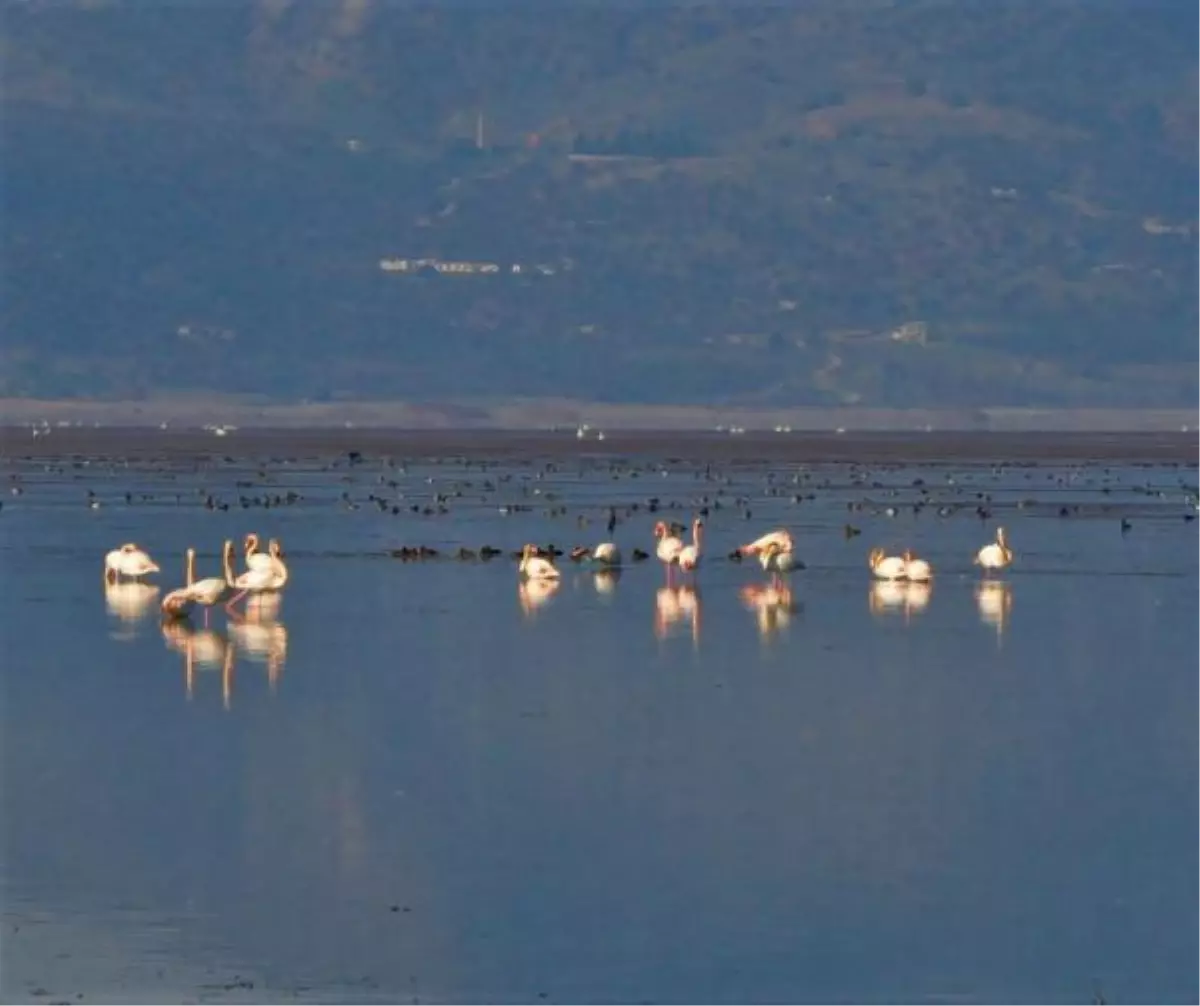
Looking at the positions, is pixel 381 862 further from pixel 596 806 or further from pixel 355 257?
pixel 355 257

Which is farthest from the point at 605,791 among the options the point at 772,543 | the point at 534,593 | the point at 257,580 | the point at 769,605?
the point at 772,543

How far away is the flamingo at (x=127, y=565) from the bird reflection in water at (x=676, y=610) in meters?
5.10

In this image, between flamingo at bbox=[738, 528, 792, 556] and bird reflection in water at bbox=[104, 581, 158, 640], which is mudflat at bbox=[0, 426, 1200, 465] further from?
bird reflection in water at bbox=[104, 581, 158, 640]

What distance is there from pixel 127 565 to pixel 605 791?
53.5ft

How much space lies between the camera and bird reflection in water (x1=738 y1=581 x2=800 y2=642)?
101 ft

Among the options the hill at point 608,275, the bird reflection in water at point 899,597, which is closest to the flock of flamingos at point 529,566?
the bird reflection in water at point 899,597

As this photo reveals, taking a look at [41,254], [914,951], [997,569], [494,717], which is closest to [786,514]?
[997,569]

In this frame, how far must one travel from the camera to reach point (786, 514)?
52125 mm

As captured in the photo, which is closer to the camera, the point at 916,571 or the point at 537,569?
the point at 916,571

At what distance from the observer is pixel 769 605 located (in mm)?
33250

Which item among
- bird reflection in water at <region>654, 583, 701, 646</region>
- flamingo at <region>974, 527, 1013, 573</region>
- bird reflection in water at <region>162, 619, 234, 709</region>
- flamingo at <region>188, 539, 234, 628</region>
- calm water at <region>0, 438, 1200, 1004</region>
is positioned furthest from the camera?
flamingo at <region>974, 527, 1013, 573</region>

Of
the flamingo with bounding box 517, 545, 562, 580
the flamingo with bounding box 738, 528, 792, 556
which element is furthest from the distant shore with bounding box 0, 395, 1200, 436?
the flamingo with bounding box 517, 545, 562, 580

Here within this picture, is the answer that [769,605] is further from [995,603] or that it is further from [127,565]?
[127,565]

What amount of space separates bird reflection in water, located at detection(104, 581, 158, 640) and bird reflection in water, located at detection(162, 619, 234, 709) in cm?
35
